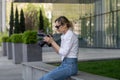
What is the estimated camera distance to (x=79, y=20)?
5234 cm

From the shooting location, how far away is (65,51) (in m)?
7.15

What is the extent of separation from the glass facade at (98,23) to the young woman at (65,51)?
30.4 m

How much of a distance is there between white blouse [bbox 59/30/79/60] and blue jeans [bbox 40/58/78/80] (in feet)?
0.37

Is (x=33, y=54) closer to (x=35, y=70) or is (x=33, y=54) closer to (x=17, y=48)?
(x=17, y=48)

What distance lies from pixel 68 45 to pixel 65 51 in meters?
0.13

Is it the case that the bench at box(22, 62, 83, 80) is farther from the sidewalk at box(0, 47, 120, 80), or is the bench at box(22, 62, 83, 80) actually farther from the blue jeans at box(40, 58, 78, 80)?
the blue jeans at box(40, 58, 78, 80)

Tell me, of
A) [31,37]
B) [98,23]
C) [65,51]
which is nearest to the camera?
[65,51]

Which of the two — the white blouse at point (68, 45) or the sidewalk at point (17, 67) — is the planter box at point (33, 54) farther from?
the white blouse at point (68, 45)

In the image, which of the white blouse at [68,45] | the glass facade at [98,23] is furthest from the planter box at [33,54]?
the glass facade at [98,23]

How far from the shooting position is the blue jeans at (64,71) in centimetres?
711

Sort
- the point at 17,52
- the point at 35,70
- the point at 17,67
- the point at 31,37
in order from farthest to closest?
the point at 17,52
the point at 17,67
the point at 31,37
the point at 35,70

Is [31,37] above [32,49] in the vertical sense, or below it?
above

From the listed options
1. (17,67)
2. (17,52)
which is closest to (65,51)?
(17,67)

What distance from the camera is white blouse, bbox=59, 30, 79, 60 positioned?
7.16m
